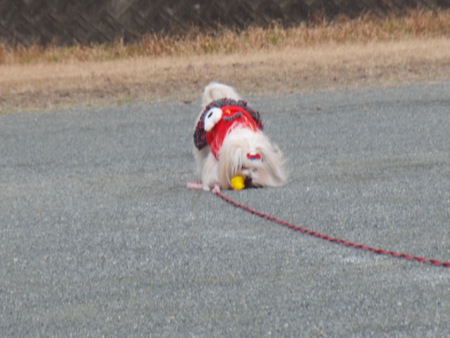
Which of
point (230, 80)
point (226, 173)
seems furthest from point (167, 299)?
point (230, 80)

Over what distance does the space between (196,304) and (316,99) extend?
7956 millimetres

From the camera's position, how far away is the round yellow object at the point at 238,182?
661cm

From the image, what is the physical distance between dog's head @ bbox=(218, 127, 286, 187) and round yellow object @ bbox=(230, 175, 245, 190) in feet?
0.08

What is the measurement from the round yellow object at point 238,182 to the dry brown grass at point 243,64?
6272 mm

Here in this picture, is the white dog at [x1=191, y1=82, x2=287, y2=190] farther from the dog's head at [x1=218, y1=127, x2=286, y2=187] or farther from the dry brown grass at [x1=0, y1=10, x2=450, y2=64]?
the dry brown grass at [x1=0, y1=10, x2=450, y2=64]

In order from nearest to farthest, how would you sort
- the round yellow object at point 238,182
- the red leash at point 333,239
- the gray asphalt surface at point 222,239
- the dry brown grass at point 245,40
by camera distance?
the gray asphalt surface at point 222,239
the red leash at point 333,239
the round yellow object at point 238,182
the dry brown grass at point 245,40

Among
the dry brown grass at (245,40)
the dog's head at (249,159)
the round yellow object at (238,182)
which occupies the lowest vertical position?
the dry brown grass at (245,40)

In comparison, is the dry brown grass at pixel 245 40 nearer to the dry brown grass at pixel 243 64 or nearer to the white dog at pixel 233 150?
the dry brown grass at pixel 243 64

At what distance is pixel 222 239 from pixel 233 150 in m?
0.98

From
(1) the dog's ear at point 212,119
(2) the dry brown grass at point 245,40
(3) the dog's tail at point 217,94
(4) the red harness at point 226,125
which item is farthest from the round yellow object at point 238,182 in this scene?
(2) the dry brown grass at point 245,40

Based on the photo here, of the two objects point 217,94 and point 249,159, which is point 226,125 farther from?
point 217,94

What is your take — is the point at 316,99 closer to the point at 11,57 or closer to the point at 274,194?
the point at 274,194

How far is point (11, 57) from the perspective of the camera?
17.3 meters

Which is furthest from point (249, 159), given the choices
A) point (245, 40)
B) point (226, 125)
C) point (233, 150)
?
point (245, 40)
